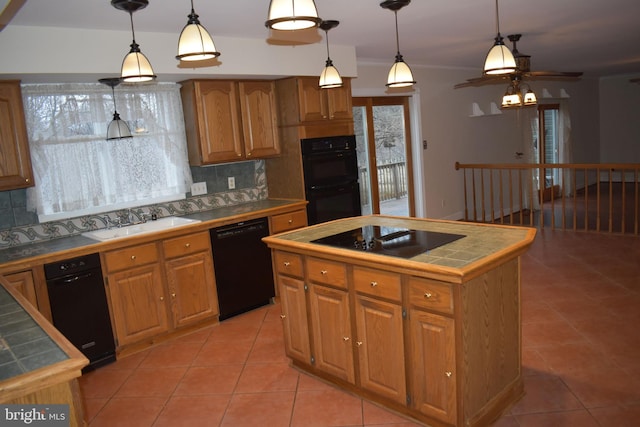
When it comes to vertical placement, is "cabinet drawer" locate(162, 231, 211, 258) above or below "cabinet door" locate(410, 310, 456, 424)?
above

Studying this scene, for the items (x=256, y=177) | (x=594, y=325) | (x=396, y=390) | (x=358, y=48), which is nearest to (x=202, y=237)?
(x=256, y=177)

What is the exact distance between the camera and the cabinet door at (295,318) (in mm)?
3066

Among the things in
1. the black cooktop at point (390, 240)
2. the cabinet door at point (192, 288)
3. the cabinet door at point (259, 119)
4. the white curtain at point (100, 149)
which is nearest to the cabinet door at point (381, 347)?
the black cooktop at point (390, 240)

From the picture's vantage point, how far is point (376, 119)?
641 centimetres

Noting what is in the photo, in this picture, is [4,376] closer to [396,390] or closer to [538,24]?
[396,390]

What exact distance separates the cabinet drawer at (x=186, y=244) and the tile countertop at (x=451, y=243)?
112 cm

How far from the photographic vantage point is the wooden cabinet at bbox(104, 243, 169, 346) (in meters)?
3.63

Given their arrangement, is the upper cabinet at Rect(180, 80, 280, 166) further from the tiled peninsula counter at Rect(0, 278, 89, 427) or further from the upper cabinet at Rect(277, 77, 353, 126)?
the tiled peninsula counter at Rect(0, 278, 89, 427)

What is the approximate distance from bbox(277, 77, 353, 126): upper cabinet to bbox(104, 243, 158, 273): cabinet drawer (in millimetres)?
1806

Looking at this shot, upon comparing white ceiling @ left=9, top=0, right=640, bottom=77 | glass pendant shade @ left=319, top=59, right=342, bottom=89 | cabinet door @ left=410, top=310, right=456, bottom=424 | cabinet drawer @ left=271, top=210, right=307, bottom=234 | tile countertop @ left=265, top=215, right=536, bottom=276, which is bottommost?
cabinet door @ left=410, top=310, right=456, bottom=424

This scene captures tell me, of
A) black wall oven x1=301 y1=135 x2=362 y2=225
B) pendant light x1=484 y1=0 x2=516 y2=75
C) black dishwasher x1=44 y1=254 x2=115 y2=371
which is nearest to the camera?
pendant light x1=484 y1=0 x2=516 y2=75

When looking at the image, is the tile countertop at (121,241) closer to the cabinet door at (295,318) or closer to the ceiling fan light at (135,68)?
the cabinet door at (295,318)

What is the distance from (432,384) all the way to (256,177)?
3.18 metres

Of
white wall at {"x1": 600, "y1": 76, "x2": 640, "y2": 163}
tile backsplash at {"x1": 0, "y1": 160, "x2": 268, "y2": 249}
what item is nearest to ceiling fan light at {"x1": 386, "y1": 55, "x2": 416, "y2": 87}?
tile backsplash at {"x1": 0, "y1": 160, "x2": 268, "y2": 249}
